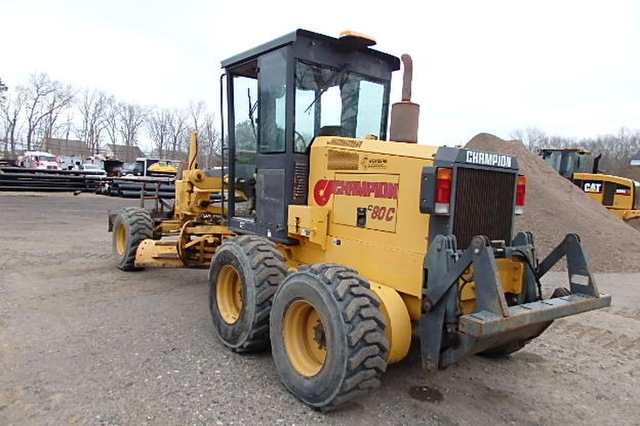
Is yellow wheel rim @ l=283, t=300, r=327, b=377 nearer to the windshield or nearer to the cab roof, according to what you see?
the windshield

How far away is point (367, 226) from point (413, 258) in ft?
1.78

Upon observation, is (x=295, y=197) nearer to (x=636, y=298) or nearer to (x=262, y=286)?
(x=262, y=286)

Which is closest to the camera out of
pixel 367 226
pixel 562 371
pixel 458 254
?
pixel 458 254

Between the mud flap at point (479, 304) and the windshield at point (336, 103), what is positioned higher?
the windshield at point (336, 103)

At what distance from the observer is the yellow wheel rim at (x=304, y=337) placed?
146 inches

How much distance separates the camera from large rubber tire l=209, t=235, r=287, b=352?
4172 millimetres

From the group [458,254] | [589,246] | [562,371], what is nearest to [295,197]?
[458,254]

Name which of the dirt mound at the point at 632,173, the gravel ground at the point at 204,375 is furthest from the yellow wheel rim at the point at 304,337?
the dirt mound at the point at 632,173

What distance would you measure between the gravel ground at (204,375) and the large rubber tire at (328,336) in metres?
0.21

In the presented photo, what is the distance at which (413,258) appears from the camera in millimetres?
3631

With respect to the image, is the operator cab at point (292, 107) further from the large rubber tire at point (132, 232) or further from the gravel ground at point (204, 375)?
the large rubber tire at point (132, 232)

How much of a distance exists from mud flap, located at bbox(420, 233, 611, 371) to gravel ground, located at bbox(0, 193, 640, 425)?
60 cm

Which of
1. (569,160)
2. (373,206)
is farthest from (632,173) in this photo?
(373,206)

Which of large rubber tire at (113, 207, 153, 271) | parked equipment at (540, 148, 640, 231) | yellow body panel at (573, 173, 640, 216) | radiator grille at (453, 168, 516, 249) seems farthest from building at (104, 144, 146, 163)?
radiator grille at (453, 168, 516, 249)
